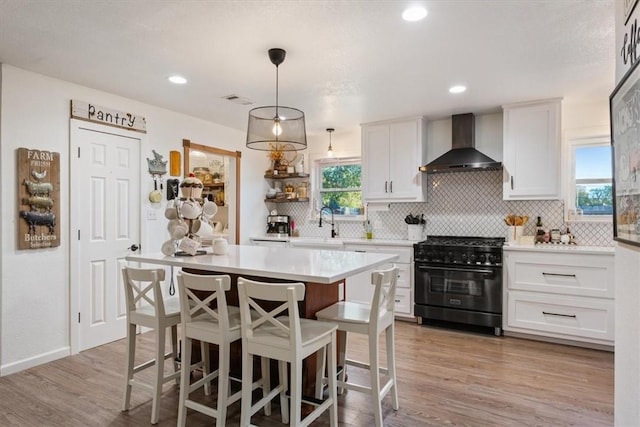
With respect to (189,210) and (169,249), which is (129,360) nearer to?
(169,249)

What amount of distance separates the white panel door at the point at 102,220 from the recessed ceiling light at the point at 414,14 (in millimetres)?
2944

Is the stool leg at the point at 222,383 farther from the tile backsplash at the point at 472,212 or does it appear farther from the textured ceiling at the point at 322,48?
the tile backsplash at the point at 472,212

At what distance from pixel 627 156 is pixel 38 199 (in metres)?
3.78

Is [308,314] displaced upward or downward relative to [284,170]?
downward

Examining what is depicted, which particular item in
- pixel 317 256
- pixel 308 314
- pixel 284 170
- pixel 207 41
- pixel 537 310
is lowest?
pixel 537 310

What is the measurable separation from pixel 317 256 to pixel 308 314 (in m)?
0.46

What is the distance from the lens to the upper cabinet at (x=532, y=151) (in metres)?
3.84

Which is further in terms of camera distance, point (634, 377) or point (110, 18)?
point (110, 18)

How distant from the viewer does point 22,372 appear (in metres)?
2.99

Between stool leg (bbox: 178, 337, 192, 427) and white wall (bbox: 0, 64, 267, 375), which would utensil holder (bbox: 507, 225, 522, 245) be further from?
white wall (bbox: 0, 64, 267, 375)

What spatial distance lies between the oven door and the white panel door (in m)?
3.10

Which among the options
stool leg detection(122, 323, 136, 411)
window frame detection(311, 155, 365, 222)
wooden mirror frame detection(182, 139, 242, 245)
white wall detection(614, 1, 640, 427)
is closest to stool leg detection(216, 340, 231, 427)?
stool leg detection(122, 323, 136, 411)

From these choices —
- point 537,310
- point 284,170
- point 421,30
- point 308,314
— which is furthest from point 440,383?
point 284,170

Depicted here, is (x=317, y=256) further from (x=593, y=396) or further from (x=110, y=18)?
(x=593, y=396)
